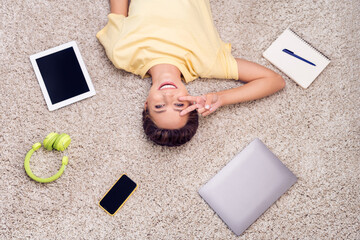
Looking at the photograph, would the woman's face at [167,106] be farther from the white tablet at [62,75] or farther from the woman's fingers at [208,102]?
the white tablet at [62,75]

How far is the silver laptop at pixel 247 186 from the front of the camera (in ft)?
3.39

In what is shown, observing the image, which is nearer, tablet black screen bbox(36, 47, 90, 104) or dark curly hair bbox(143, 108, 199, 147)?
dark curly hair bbox(143, 108, 199, 147)

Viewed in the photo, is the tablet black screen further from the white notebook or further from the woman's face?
the white notebook

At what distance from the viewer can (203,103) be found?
1.00 meters

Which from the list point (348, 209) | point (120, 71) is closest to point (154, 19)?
point (120, 71)

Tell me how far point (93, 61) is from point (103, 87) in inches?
4.1

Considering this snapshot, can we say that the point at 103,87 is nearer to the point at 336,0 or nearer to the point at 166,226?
the point at 166,226

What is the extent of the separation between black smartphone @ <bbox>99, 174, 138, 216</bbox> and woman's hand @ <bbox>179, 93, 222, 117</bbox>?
325mm

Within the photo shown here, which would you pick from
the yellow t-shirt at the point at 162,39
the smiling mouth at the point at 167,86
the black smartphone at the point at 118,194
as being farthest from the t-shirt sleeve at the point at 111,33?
the black smartphone at the point at 118,194

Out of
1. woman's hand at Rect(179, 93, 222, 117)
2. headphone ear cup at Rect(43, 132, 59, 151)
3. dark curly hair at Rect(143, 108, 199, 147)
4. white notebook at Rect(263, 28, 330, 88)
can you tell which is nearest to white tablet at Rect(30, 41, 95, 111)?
headphone ear cup at Rect(43, 132, 59, 151)

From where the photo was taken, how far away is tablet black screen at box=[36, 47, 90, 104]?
1065 mm

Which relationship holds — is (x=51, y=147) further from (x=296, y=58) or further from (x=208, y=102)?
(x=296, y=58)

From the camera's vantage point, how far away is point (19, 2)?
1126 mm

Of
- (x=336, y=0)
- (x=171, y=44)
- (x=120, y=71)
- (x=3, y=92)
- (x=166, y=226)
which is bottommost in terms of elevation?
(x=166, y=226)
